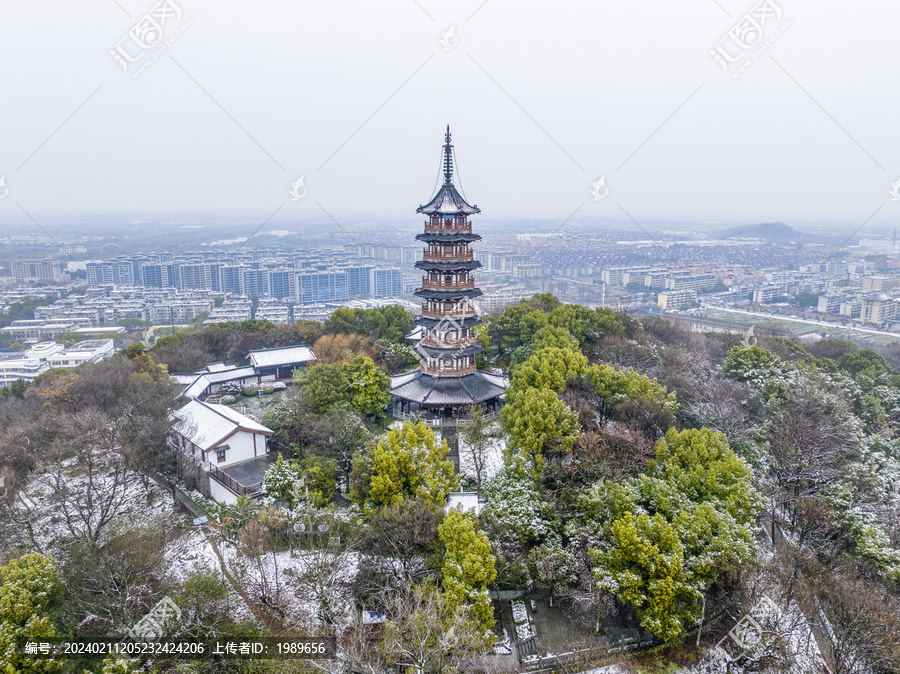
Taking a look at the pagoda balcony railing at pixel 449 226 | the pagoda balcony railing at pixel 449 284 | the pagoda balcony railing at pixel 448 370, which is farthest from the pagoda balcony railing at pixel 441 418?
the pagoda balcony railing at pixel 449 226

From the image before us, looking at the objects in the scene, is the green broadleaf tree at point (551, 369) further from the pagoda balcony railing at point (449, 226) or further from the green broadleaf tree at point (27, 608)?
the green broadleaf tree at point (27, 608)

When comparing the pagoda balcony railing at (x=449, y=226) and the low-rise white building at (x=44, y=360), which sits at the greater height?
the pagoda balcony railing at (x=449, y=226)

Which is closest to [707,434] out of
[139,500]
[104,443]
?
[139,500]

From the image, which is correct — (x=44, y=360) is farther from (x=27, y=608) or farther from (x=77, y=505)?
(x=27, y=608)

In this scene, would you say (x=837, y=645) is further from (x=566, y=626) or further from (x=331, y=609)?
(x=331, y=609)

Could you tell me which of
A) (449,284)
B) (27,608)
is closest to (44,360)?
(449,284)

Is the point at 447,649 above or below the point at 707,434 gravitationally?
below
